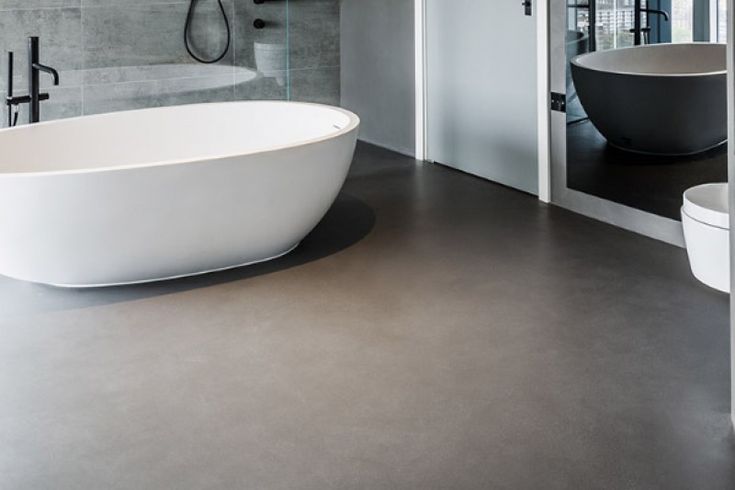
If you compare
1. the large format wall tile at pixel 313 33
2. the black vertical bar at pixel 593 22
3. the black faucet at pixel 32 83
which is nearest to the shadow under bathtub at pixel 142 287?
the black faucet at pixel 32 83

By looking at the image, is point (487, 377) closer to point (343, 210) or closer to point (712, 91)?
point (712, 91)

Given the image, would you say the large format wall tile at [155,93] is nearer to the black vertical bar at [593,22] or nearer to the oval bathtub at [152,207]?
the oval bathtub at [152,207]

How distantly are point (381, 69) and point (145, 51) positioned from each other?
1.66m

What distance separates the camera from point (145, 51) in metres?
6.34

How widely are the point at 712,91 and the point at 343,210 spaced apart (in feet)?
6.88

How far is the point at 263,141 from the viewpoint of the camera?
5488 mm

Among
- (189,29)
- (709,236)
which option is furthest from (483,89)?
(709,236)

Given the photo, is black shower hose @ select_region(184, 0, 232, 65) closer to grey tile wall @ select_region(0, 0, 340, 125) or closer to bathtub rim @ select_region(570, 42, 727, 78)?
grey tile wall @ select_region(0, 0, 340, 125)

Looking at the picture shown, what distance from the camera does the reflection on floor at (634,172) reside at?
169 inches

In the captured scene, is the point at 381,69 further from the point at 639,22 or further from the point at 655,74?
the point at 655,74

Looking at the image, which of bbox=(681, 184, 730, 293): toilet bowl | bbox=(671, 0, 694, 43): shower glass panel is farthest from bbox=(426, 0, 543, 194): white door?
bbox=(681, 184, 730, 293): toilet bowl

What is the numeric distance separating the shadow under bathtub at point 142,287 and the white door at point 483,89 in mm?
1269

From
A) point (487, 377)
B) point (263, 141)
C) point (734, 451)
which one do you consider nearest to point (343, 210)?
point (263, 141)

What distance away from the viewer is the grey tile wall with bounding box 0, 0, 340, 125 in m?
6.07
